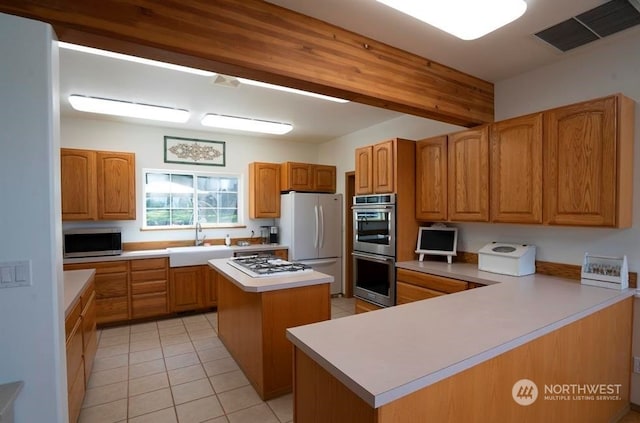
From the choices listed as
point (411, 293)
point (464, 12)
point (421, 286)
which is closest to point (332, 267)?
point (411, 293)

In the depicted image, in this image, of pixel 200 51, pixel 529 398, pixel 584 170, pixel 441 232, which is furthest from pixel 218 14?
pixel 441 232

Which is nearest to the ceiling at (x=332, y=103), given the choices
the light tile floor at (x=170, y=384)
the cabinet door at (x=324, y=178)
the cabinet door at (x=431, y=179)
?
the cabinet door at (x=431, y=179)

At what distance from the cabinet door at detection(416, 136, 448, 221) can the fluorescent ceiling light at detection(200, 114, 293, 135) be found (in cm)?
200

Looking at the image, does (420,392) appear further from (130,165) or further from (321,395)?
(130,165)

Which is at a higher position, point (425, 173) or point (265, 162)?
point (265, 162)

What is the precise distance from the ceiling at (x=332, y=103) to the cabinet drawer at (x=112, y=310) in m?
2.43

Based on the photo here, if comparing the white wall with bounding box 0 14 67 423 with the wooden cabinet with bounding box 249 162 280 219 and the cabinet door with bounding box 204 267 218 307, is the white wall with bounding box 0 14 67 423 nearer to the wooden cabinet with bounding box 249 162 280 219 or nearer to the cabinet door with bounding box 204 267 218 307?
the cabinet door with bounding box 204 267 218 307

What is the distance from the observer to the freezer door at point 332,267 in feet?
16.6

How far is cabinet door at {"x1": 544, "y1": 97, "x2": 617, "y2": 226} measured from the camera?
214cm

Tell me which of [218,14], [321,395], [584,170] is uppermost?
[218,14]

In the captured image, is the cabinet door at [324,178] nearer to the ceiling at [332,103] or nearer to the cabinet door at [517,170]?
the ceiling at [332,103]

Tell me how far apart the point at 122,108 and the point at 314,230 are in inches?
118

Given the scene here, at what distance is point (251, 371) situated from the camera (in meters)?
2.66

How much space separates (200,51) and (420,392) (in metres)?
1.84
